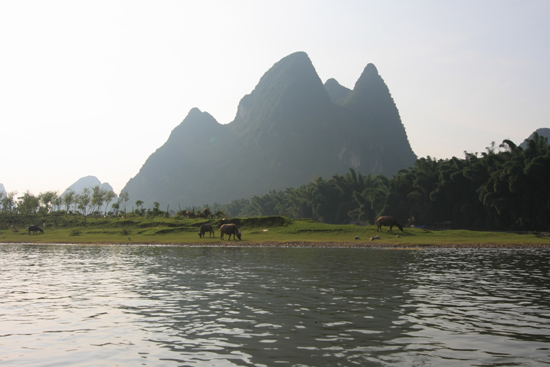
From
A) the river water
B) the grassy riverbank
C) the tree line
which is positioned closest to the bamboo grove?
the tree line

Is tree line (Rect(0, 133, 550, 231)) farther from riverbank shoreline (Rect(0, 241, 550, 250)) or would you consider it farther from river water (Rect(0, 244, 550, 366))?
river water (Rect(0, 244, 550, 366))

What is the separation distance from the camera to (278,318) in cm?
1313

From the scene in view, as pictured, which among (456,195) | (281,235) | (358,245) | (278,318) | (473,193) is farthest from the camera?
(456,195)

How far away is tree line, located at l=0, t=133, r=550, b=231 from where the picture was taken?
64875mm

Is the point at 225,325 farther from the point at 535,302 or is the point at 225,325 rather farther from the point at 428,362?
the point at 535,302

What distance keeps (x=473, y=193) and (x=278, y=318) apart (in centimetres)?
7097

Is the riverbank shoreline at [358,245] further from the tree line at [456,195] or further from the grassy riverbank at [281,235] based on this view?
the tree line at [456,195]

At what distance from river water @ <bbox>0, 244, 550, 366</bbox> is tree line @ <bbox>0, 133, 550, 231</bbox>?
47.1 metres

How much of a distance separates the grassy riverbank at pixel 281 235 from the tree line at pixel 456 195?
11271 millimetres

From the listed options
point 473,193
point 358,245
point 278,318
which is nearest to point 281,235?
point 358,245

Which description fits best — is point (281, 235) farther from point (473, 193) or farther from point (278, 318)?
point (278, 318)

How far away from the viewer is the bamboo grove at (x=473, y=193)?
64.7 m

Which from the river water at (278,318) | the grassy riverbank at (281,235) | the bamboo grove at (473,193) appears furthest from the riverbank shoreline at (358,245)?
the bamboo grove at (473,193)

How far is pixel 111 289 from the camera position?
19172 millimetres
